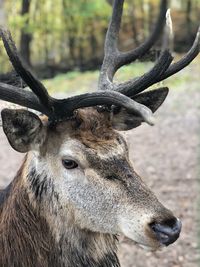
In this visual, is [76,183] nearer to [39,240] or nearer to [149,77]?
[39,240]

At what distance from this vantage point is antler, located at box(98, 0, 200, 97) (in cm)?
411

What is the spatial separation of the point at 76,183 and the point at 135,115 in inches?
27.4

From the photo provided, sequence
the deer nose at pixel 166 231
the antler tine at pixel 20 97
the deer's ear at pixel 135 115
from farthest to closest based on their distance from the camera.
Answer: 1. the deer's ear at pixel 135 115
2. the antler tine at pixel 20 97
3. the deer nose at pixel 166 231

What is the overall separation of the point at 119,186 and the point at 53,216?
576 millimetres

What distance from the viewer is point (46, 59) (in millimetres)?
22922

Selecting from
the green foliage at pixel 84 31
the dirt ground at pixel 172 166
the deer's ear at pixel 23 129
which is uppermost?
the deer's ear at pixel 23 129

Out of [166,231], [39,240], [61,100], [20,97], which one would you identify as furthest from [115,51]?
[166,231]

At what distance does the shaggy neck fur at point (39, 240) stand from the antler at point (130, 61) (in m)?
0.94

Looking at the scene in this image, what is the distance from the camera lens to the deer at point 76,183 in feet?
12.5

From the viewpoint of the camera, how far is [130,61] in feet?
16.4

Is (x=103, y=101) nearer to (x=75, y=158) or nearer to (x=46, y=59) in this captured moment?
(x=75, y=158)

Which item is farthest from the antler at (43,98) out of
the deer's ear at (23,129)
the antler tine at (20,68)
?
the deer's ear at (23,129)

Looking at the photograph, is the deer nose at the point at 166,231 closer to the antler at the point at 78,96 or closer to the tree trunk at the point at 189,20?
the antler at the point at 78,96

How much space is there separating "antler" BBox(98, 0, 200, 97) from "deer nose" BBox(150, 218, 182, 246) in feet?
3.40
